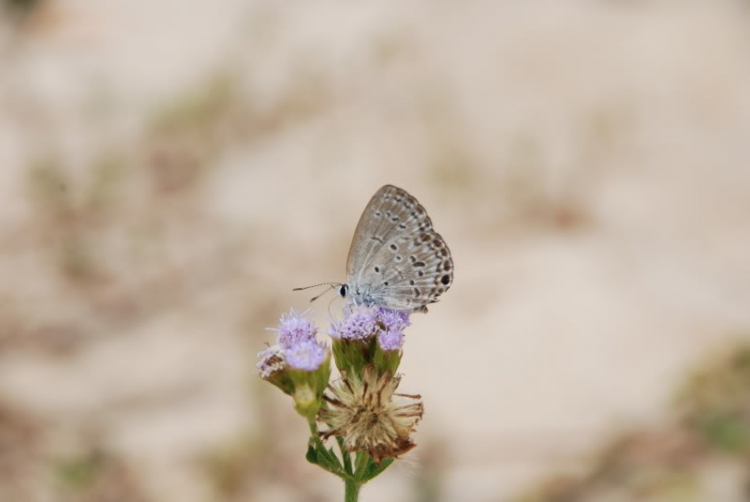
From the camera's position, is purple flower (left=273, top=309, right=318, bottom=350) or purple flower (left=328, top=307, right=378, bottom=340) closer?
purple flower (left=273, top=309, right=318, bottom=350)

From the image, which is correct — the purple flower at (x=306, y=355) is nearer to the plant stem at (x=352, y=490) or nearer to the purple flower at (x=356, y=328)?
the purple flower at (x=356, y=328)

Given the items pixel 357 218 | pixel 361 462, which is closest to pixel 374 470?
pixel 361 462

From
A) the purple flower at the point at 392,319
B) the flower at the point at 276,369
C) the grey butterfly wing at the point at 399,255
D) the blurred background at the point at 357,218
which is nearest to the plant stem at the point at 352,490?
the blurred background at the point at 357,218

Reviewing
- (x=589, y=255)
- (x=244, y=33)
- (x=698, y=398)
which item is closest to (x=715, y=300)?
(x=589, y=255)

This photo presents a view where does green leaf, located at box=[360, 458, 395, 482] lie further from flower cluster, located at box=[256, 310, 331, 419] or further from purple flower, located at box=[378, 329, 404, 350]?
purple flower, located at box=[378, 329, 404, 350]

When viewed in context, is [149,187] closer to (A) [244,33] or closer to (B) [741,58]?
(A) [244,33]

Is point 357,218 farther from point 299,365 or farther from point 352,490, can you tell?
point 352,490

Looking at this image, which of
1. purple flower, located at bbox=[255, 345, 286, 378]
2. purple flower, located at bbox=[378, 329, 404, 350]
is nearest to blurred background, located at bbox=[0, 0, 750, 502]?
purple flower, located at bbox=[378, 329, 404, 350]
